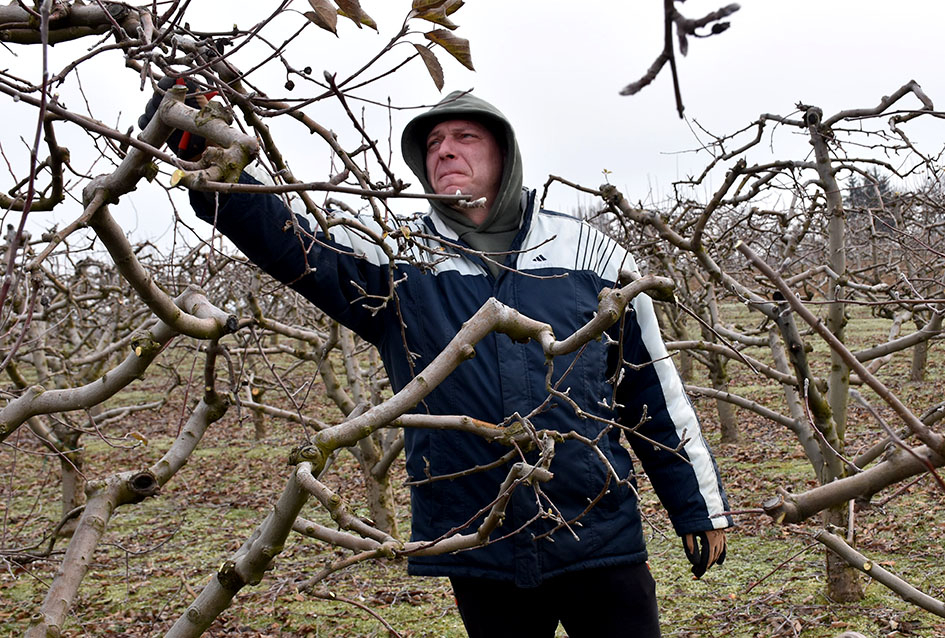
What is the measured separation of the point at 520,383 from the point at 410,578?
3912 millimetres

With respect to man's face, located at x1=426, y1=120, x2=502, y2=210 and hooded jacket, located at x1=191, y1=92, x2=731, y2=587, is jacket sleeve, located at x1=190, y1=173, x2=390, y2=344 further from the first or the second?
man's face, located at x1=426, y1=120, x2=502, y2=210

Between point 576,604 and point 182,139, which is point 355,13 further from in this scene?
point 576,604

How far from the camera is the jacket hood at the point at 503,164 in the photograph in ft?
9.05

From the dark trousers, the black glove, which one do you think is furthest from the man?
the black glove

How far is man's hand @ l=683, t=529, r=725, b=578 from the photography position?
268cm

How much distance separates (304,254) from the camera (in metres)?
2.24

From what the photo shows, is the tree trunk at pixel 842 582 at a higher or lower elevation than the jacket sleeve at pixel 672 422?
lower

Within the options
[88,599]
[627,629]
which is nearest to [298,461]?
[627,629]

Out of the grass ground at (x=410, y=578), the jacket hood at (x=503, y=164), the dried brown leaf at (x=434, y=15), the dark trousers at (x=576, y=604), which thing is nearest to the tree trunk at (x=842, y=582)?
the grass ground at (x=410, y=578)

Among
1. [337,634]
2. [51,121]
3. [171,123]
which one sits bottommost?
[337,634]

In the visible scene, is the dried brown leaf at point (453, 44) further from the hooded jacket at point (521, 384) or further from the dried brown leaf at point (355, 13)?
the hooded jacket at point (521, 384)

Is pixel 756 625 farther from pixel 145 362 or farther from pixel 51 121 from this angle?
pixel 51 121

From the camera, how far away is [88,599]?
6.02 meters

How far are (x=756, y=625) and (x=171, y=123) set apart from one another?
4.12m
